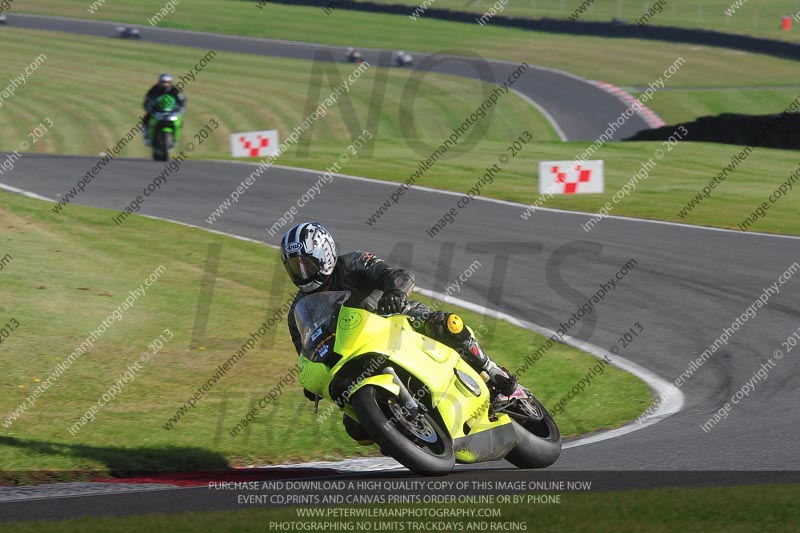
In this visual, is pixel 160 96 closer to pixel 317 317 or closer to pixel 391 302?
pixel 317 317

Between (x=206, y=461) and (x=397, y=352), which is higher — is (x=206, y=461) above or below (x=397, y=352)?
below

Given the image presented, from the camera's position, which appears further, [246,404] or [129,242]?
[129,242]

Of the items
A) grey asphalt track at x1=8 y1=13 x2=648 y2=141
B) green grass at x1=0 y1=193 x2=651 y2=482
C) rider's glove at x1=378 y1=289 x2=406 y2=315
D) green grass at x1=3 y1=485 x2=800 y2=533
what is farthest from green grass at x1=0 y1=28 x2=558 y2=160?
green grass at x1=3 y1=485 x2=800 y2=533

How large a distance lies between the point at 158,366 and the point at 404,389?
15.0 ft

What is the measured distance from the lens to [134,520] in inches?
222

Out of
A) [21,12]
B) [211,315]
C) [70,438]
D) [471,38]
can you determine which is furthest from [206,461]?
[21,12]

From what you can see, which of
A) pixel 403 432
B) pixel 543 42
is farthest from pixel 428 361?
pixel 543 42

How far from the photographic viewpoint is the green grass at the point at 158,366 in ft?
27.2

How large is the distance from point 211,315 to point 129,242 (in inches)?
159

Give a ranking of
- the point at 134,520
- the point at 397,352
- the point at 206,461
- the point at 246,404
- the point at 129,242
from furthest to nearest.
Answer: the point at 129,242
the point at 246,404
the point at 206,461
the point at 397,352
the point at 134,520

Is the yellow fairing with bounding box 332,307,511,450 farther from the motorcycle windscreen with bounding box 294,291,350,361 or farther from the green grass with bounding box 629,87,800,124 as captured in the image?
the green grass with bounding box 629,87,800,124

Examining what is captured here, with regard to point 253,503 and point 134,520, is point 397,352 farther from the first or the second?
point 134,520

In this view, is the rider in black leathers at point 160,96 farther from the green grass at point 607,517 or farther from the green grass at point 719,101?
the green grass at point 719,101

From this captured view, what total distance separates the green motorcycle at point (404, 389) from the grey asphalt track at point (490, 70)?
1240 inches
